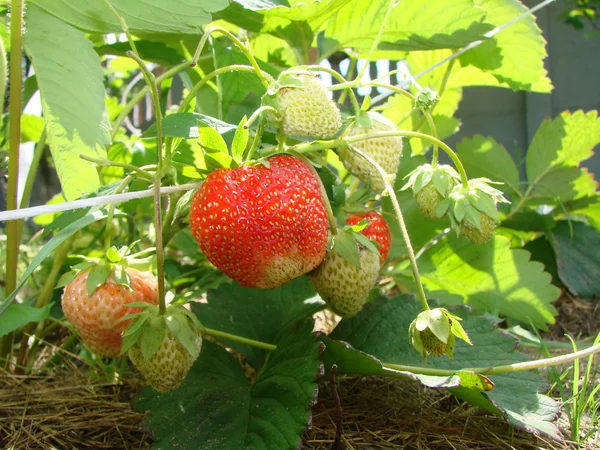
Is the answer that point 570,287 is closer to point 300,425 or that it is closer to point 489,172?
point 489,172

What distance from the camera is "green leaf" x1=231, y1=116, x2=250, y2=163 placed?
27.2 inches

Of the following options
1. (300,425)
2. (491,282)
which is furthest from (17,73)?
(491,282)

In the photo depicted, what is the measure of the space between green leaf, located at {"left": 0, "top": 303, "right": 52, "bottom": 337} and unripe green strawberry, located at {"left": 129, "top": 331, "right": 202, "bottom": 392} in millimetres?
159

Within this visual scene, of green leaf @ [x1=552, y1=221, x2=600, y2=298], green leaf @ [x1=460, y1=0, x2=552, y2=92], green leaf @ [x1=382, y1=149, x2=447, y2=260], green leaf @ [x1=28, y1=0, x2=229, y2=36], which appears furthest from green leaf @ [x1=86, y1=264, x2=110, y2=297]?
green leaf @ [x1=552, y1=221, x2=600, y2=298]

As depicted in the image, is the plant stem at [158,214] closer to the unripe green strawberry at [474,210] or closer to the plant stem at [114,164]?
the plant stem at [114,164]

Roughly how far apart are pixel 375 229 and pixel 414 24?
37cm

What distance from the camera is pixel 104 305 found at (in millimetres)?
794

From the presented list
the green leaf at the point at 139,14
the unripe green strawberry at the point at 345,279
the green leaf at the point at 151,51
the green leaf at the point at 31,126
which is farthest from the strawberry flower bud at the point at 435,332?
the green leaf at the point at 31,126

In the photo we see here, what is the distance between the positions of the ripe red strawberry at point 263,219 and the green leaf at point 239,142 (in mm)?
17

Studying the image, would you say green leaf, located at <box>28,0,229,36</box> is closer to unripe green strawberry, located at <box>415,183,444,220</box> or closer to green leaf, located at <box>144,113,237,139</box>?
green leaf, located at <box>144,113,237,139</box>

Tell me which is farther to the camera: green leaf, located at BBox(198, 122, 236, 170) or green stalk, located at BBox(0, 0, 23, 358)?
green stalk, located at BBox(0, 0, 23, 358)

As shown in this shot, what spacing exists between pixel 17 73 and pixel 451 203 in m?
0.62

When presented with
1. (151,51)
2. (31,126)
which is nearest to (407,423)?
(151,51)

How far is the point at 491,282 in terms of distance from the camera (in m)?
1.16
